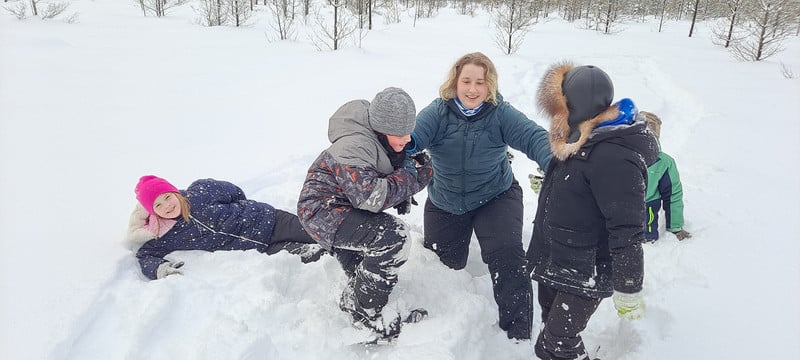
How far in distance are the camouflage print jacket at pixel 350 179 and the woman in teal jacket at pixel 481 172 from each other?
1.59ft

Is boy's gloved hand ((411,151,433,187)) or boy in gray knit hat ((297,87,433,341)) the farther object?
boy's gloved hand ((411,151,433,187))

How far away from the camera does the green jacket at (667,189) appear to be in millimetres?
3137

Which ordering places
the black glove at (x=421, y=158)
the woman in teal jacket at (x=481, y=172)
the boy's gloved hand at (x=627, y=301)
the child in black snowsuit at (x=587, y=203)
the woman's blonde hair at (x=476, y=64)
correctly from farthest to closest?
the woman's blonde hair at (x=476, y=64) → the woman in teal jacket at (x=481, y=172) → the black glove at (x=421, y=158) → the boy's gloved hand at (x=627, y=301) → the child in black snowsuit at (x=587, y=203)

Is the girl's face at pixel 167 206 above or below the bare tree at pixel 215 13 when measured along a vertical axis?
below

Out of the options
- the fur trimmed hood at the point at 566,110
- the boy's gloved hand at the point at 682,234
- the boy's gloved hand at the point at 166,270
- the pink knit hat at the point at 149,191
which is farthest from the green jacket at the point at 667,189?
the pink knit hat at the point at 149,191

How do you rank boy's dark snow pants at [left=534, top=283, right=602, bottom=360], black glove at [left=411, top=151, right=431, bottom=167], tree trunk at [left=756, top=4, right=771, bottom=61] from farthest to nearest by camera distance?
tree trunk at [left=756, top=4, right=771, bottom=61], black glove at [left=411, top=151, right=431, bottom=167], boy's dark snow pants at [left=534, top=283, right=602, bottom=360]

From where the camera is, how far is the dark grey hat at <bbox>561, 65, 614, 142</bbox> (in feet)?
5.49

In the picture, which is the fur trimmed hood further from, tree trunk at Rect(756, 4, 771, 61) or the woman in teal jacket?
tree trunk at Rect(756, 4, 771, 61)

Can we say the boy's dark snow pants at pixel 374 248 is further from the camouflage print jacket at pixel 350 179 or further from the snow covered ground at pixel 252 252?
the snow covered ground at pixel 252 252

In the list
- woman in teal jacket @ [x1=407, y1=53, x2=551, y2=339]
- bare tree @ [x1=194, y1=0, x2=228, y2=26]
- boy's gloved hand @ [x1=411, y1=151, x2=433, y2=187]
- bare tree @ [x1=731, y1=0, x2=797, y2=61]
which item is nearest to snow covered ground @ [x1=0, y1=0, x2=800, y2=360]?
woman in teal jacket @ [x1=407, y1=53, x2=551, y2=339]

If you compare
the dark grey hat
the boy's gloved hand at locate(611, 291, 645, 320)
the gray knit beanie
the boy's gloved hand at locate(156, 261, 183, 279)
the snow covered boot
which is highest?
the dark grey hat

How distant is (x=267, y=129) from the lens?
18.9ft

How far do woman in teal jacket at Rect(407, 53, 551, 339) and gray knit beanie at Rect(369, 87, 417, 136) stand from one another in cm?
46

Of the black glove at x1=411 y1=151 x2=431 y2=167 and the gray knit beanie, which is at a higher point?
the gray knit beanie
